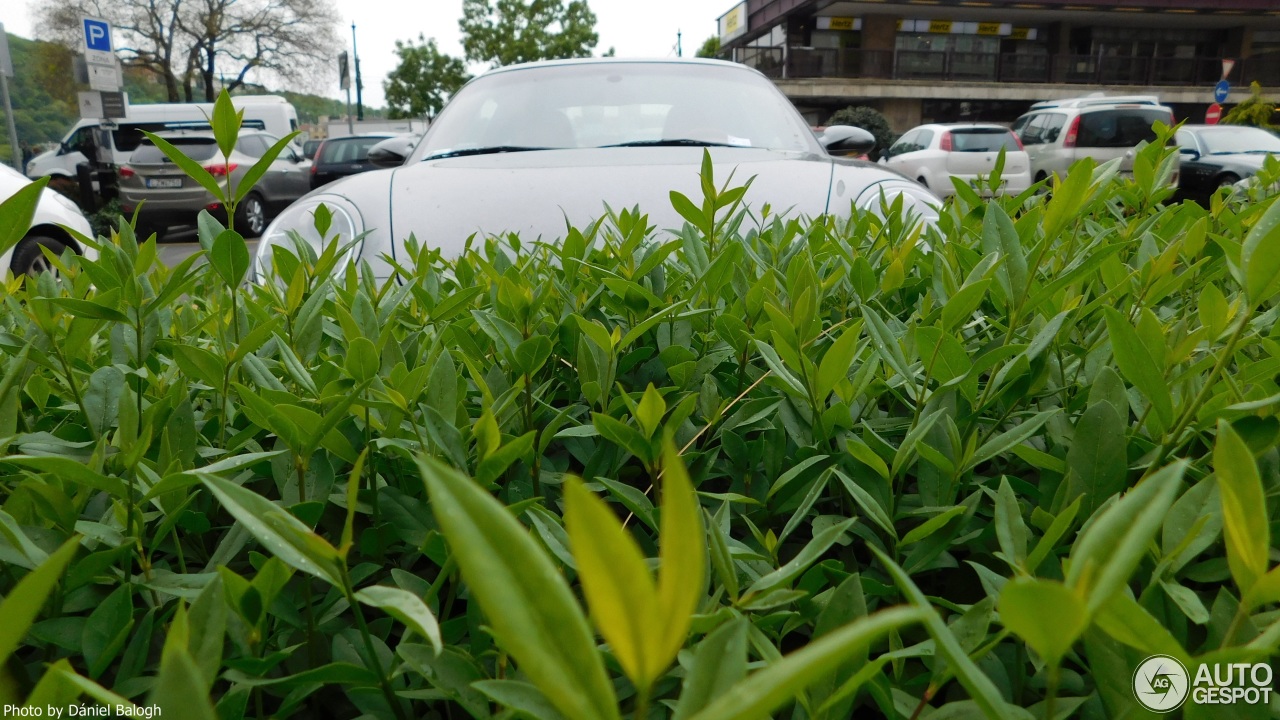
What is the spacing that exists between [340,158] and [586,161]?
17992 mm

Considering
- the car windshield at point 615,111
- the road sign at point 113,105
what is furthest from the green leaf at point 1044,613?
the road sign at point 113,105

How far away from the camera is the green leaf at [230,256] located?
84cm

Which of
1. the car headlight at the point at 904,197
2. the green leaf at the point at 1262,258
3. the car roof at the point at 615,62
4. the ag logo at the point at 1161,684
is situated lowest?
the ag logo at the point at 1161,684

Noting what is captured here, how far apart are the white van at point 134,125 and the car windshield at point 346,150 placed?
1549 millimetres

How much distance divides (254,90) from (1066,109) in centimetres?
5563

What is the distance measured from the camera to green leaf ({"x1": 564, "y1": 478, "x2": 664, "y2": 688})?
0.30m

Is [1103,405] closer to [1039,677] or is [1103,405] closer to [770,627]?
[1039,677]

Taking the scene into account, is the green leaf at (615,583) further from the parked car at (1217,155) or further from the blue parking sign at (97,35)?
the blue parking sign at (97,35)

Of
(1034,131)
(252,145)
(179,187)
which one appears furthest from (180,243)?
(1034,131)

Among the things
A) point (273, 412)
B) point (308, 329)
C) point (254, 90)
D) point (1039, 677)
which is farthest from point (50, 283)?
point (254, 90)

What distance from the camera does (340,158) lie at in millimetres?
19484

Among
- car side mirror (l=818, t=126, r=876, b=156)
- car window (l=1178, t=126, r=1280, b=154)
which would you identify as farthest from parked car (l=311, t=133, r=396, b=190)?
car window (l=1178, t=126, r=1280, b=154)

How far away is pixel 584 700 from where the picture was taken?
0.32 meters

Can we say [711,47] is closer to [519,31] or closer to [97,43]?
[519,31]
